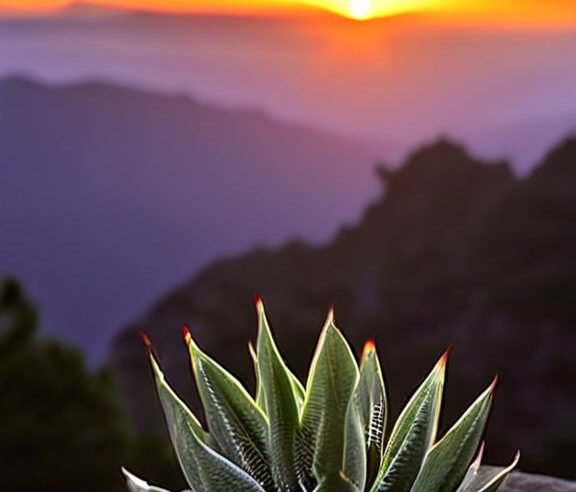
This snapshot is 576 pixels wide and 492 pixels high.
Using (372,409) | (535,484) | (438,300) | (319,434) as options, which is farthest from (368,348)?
(438,300)

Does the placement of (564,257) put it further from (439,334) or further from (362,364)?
(362,364)

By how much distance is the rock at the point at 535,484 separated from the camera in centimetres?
133

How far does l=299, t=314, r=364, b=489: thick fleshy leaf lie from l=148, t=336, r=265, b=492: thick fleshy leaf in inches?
→ 2.7

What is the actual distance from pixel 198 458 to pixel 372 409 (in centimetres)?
20

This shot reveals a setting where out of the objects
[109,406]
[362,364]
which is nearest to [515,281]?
[109,406]

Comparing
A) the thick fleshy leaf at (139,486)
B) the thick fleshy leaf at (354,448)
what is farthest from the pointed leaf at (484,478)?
the thick fleshy leaf at (139,486)

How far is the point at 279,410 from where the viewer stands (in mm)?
965

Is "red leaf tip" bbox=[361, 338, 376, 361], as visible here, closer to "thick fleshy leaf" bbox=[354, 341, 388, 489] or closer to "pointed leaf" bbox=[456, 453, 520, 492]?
"thick fleshy leaf" bbox=[354, 341, 388, 489]

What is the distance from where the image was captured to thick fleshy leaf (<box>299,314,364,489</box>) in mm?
902

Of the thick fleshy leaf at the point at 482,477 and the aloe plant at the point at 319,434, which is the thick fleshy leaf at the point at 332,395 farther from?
the thick fleshy leaf at the point at 482,477

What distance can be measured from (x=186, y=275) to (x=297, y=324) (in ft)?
1.80

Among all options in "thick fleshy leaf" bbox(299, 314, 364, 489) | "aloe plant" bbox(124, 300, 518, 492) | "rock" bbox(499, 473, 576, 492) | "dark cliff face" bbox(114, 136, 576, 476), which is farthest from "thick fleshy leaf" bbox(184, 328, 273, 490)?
"dark cliff face" bbox(114, 136, 576, 476)

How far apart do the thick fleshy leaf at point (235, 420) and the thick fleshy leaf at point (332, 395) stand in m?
0.10

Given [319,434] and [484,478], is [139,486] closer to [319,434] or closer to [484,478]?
[319,434]
